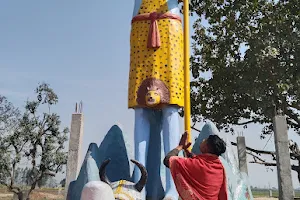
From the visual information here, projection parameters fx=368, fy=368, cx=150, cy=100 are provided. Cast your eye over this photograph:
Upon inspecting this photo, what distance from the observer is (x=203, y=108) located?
9.73 meters

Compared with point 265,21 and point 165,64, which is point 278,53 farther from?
point 165,64

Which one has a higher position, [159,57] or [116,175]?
[159,57]

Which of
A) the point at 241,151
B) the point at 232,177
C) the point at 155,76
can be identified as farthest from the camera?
the point at 241,151

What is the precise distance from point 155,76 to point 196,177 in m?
2.36

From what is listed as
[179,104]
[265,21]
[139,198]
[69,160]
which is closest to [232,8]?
[265,21]

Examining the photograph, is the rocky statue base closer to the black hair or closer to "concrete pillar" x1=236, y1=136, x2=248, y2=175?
the black hair

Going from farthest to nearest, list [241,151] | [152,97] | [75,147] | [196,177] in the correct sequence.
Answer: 1. [241,151]
2. [75,147]
3. [152,97]
4. [196,177]

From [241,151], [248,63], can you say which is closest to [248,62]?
[248,63]

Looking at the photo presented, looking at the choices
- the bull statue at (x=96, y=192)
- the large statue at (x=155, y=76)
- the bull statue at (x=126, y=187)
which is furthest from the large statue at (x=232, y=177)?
the bull statue at (x=96, y=192)

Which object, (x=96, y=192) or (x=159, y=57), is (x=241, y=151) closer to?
(x=159, y=57)

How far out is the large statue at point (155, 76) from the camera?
176 inches

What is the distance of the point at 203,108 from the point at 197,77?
2.93 ft

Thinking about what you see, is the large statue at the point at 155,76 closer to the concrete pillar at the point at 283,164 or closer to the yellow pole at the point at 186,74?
the yellow pole at the point at 186,74

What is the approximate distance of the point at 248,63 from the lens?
7742 mm
